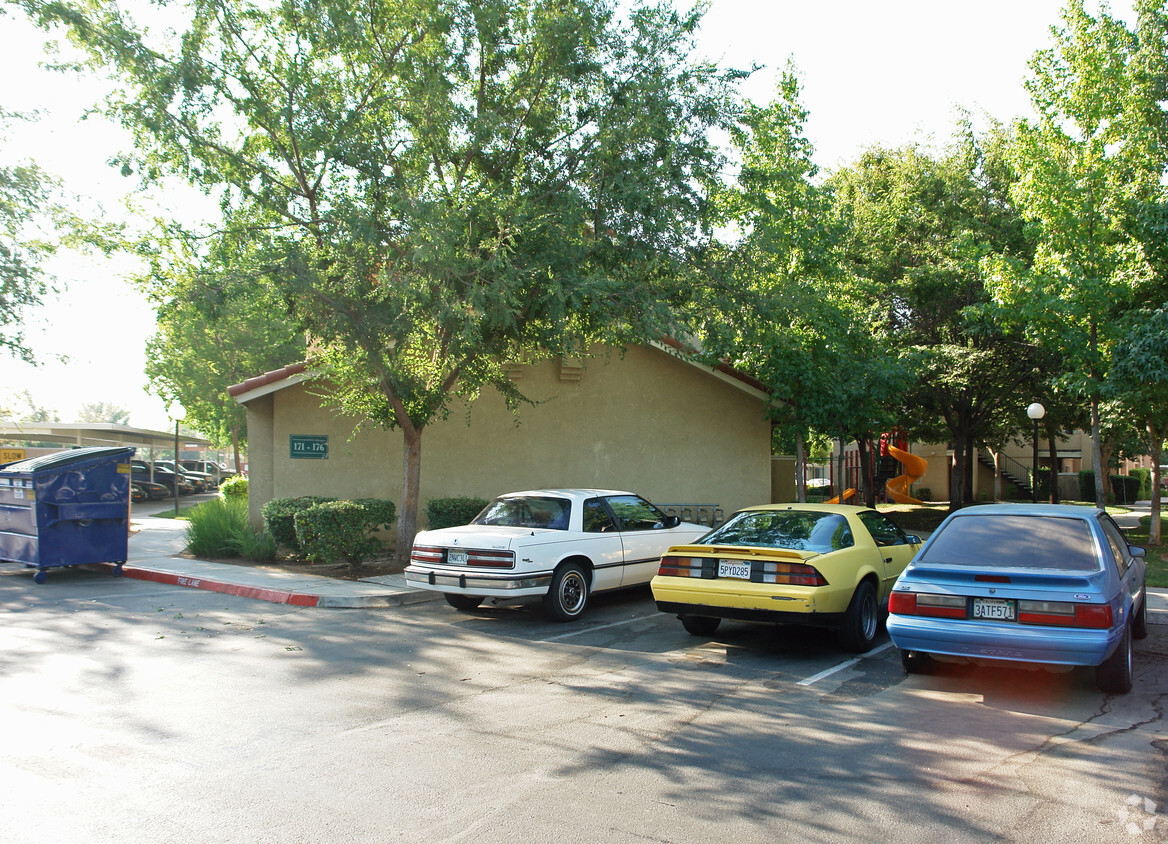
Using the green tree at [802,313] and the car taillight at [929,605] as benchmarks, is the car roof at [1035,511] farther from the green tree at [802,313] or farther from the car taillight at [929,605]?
the green tree at [802,313]

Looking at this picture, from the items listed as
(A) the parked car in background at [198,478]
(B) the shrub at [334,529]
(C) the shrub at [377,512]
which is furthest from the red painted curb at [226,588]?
(A) the parked car in background at [198,478]

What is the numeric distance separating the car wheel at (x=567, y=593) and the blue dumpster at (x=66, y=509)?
781 cm

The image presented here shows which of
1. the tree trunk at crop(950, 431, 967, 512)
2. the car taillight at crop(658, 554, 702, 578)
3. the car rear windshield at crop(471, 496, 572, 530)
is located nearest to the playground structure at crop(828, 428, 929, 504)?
the tree trunk at crop(950, 431, 967, 512)

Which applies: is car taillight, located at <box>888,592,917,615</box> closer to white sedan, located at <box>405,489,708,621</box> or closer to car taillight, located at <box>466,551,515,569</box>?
white sedan, located at <box>405,489,708,621</box>

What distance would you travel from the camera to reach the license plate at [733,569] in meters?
7.85

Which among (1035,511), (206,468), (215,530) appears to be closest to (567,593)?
(1035,511)

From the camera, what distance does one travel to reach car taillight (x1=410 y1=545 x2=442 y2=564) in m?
9.79

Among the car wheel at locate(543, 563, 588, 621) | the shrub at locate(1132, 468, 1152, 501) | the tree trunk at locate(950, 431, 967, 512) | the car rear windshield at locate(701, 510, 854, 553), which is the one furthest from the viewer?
the shrub at locate(1132, 468, 1152, 501)

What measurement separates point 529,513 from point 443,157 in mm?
5845

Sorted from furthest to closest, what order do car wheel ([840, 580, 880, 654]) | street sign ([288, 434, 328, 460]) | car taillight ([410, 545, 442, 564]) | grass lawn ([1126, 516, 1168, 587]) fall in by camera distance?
street sign ([288, 434, 328, 460]), grass lawn ([1126, 516, 1168, 587]), car taillight ([410, 545, 442, 564]), car wheel ([840, 580, 880, 654])

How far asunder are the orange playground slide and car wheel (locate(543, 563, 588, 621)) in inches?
1076

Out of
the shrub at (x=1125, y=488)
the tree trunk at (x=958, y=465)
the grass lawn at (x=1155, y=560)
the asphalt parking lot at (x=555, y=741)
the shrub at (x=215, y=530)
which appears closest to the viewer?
the asphalt parking lot at (x=555, y=741)

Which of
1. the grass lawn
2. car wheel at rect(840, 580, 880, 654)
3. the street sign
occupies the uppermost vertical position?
the street sign

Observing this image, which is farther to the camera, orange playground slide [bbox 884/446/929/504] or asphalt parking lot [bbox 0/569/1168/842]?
orange playground slide [bbox 884/446/929/504]
